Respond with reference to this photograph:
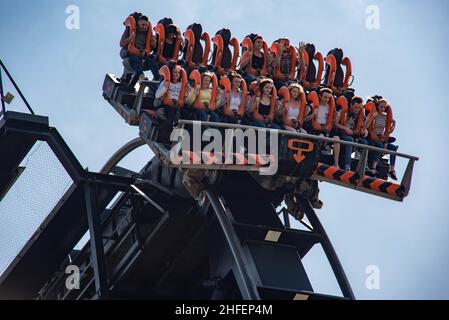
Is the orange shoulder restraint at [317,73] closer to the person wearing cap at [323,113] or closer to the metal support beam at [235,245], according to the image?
the person wearing cap at [323,113]

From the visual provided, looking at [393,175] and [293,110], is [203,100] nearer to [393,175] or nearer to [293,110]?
[293,110]

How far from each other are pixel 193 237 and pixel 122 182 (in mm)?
1597

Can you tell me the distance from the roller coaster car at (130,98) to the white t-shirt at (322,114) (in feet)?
7.92

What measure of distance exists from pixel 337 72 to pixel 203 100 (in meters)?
3.50

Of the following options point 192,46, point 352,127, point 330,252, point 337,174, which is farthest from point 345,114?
point 192,46

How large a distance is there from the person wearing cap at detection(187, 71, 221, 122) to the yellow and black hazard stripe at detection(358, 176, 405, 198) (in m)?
2.24

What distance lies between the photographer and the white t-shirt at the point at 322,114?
19.9 metres

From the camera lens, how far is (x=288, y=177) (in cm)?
1905

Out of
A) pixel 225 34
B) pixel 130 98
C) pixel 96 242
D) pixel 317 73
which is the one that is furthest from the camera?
pixel 317 73

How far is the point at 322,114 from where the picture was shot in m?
20.0

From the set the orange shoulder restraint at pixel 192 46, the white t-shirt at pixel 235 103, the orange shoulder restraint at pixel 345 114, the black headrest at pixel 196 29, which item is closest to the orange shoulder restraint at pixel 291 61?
the orange shoulder restraint at pixel 192 46
